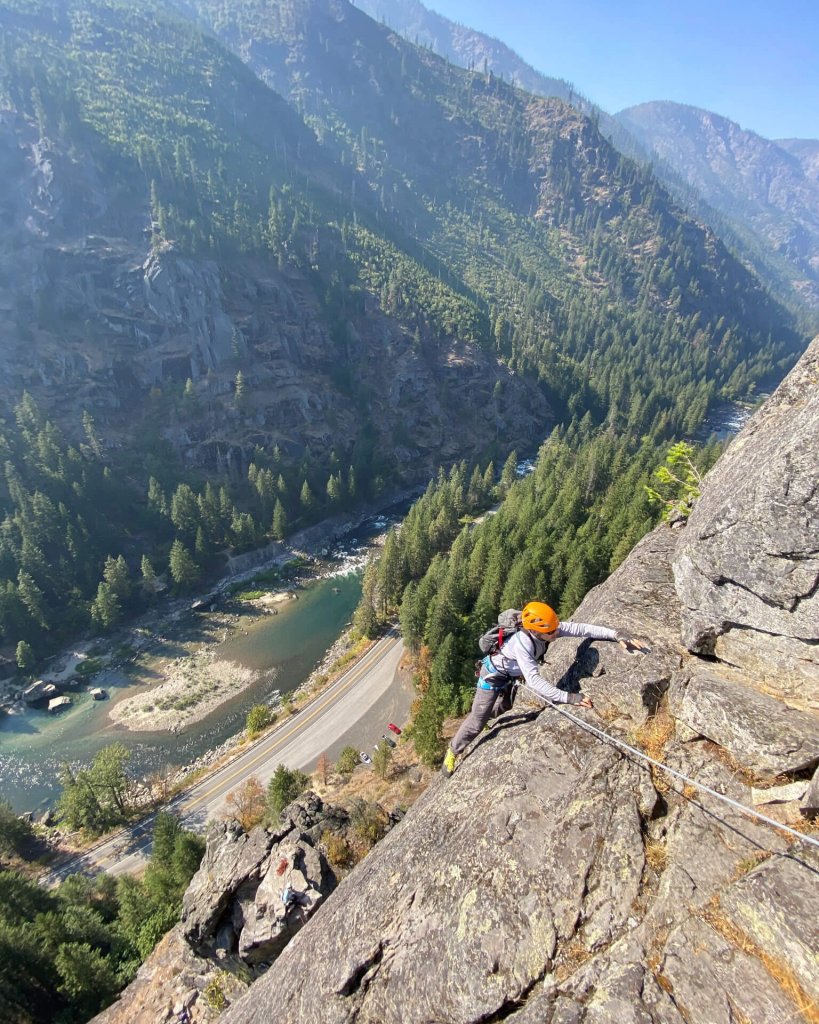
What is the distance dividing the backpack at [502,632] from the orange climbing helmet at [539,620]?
0.77 meters

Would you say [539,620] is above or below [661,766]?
above

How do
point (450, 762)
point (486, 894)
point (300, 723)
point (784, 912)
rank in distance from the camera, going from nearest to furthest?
point (784, 912)
point (486, 894)
point (450, 762)
point (300, 723)

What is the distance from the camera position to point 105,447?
9406 cm

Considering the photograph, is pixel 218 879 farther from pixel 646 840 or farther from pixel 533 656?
pixel 646 840

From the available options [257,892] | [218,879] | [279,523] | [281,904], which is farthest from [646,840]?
[279,523]

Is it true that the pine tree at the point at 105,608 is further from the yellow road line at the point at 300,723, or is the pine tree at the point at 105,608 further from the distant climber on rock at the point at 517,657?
the distant climber on rock at the point at 517,657

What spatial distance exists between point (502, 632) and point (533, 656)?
4.06 feet

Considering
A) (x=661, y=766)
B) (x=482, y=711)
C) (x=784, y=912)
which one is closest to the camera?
(x=784, y=912)

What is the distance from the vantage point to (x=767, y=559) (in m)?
10.1

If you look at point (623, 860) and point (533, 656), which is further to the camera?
point (533, 656)

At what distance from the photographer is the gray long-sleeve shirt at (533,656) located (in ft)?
35.0

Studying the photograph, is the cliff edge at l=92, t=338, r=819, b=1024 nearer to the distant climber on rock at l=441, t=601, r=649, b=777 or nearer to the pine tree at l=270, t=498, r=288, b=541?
the distant climber on rock at l=441, t=601, r=649, b=777

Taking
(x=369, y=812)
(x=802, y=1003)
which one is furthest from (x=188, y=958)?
(x=802, y=1003)

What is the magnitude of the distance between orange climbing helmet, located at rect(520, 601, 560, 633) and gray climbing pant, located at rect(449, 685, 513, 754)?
2.60m
